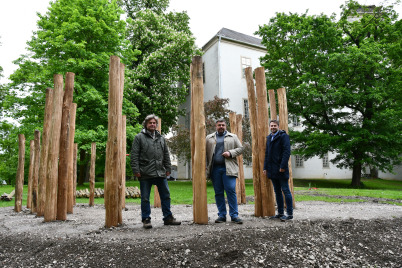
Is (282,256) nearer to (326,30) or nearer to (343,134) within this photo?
(343,134)

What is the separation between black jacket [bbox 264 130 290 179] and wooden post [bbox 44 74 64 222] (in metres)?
4.58

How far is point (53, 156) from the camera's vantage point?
651 cm

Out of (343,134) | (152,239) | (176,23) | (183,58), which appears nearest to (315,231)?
(152,239)

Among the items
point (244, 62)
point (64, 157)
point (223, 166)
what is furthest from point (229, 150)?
point (244, 62)

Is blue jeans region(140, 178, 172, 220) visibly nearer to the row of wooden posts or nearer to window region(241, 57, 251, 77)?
the row of wooden posts

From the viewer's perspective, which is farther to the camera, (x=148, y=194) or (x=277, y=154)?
(x=277, y=154)

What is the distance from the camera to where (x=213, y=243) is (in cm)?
451

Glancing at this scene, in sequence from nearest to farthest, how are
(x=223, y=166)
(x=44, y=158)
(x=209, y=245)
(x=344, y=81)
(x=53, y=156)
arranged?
(x=209, y=245) < (x=223, y=166) < (x=53, y=156) < (x=44, y=158) < (x=344, y=81)

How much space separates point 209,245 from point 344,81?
1958cm

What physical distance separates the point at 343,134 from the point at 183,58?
13.9 meters

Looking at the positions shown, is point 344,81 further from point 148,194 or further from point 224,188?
point 148,194

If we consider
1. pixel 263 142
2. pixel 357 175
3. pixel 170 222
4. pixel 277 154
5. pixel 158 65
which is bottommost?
pixel 170 222

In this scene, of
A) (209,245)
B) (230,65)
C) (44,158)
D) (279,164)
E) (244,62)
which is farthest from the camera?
(244,62)

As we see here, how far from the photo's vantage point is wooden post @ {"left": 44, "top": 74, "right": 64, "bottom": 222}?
644 centimetres
